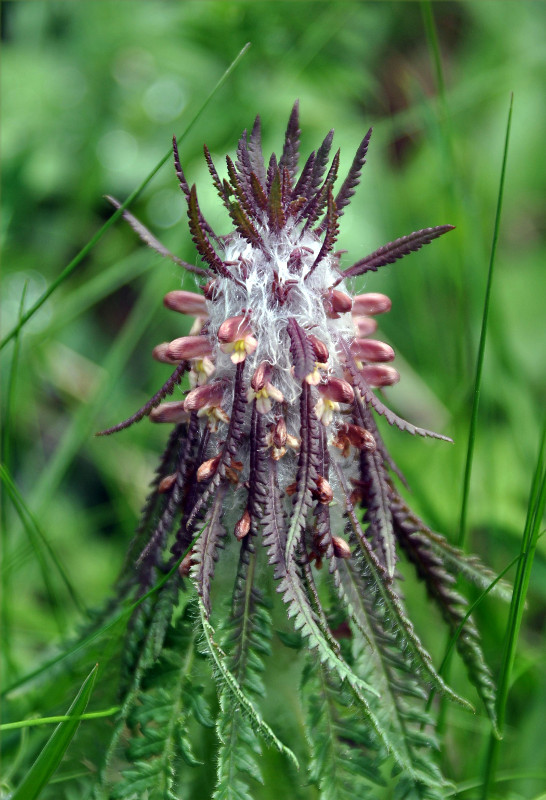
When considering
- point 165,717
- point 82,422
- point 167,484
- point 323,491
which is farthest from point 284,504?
point 82,422

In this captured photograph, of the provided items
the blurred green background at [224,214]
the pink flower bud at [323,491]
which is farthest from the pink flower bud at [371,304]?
the blurred green background at [224,214]

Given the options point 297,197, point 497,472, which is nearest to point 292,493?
point 297,197

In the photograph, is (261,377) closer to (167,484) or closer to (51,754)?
(167,484)

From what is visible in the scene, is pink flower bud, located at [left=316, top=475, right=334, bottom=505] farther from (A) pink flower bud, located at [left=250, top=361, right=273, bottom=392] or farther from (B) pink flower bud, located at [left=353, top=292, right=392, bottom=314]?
(B) pink flower bud, located at [left=353, top=292, right=392, bottom=314]

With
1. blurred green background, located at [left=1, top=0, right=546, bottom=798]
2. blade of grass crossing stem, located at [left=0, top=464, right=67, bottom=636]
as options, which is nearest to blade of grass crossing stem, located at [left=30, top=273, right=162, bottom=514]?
blurred green background, located at [left=1, top=0, right=546, bottom=798]

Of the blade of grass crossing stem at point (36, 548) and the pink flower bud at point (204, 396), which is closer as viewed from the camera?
the pink flower bud at point (204, 396)

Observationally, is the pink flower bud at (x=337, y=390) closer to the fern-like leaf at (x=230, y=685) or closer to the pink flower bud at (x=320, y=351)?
the pink flower bud at (x=320, y=351)
